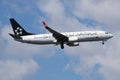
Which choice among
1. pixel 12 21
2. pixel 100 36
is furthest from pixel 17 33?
pixel 100 36

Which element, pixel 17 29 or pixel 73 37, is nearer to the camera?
pixel 73 37

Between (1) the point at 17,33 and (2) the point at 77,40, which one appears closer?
(2) the point at 77,40

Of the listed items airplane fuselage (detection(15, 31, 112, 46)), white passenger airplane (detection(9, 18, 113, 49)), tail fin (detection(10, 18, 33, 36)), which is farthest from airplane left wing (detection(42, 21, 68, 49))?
tail fin (detection(10, 18, 33, 36))

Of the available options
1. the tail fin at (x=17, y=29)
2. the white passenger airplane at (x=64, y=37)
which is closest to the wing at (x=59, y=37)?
the white passenger airplane at (x=64, y=37)

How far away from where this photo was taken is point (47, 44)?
545 ft

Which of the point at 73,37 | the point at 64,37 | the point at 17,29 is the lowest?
the point at 73,37

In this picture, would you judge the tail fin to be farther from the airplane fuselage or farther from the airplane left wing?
the airplane left wing

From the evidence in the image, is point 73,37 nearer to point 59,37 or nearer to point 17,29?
point 59,37

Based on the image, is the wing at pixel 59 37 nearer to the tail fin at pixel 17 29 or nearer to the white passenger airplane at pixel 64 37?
the white passenger airplane at pixel 64 37

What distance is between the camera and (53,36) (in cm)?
16350

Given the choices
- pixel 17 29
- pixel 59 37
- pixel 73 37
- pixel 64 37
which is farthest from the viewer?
pixel 17 29

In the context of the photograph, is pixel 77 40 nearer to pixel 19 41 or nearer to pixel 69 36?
pixel 69 36

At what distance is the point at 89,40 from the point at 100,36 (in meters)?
4.13

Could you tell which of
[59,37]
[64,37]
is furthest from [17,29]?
[64,37]
